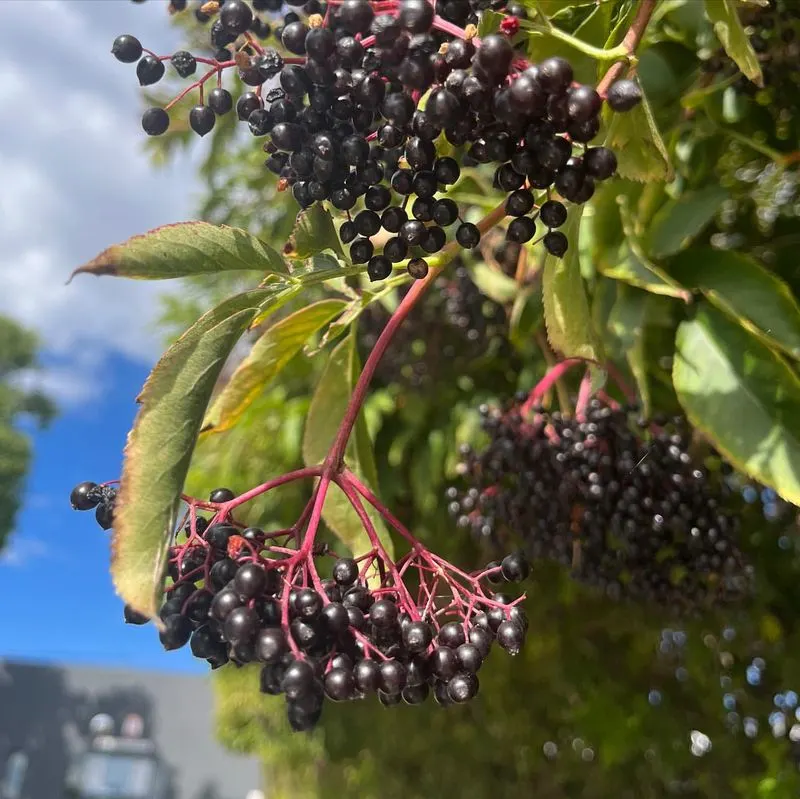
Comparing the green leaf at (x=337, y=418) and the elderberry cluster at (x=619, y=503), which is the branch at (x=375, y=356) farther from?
the elderberry cluster at (x=619, y=503)

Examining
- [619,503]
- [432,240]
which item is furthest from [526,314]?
[432,240]

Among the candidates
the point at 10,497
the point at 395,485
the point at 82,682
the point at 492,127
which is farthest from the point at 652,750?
the point at 10,497

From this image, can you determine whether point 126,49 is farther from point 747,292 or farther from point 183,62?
point 747,292

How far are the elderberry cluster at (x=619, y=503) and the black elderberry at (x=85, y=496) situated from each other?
533 millimetres

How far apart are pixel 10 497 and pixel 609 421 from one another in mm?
11356

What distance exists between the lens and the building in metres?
7.49

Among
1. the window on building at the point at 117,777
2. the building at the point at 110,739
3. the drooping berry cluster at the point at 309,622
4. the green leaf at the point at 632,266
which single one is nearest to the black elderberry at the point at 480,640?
the drooping berry cluster at the point at 309,622

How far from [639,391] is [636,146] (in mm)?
341

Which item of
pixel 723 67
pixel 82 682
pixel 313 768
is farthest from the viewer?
pixel 82 682

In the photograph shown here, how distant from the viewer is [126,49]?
0.60m

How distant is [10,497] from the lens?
10.5 meters

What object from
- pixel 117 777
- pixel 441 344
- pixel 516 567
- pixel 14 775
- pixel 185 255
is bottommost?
pixel 117 777

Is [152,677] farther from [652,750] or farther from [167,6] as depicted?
[167,6]

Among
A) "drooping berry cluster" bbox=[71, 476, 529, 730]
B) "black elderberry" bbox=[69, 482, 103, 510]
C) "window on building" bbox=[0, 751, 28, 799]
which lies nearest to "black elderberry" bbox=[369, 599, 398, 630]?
"drooping berry cluster" bbox=[71, 476, 529, 730]
